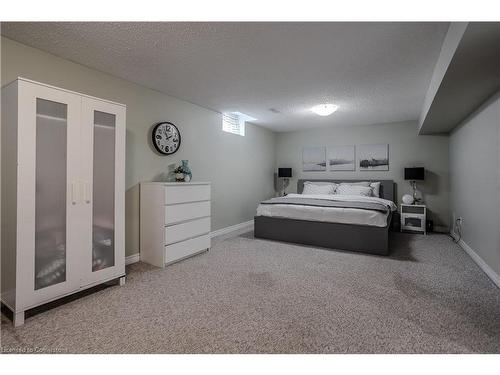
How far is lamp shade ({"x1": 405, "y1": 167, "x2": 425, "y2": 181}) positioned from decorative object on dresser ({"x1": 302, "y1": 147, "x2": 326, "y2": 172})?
1.64 meters

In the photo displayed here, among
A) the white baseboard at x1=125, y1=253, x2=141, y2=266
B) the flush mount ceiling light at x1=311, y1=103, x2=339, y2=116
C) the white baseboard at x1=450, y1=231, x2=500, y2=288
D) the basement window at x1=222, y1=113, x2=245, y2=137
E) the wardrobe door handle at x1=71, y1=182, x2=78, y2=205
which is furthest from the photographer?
the basement window at x1=222, y1=113, x2=245, y2=137

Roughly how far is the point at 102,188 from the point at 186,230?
3.73 feet

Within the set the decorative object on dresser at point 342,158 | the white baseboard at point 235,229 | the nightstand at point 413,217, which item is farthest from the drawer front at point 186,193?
the nightstand at point 413,217

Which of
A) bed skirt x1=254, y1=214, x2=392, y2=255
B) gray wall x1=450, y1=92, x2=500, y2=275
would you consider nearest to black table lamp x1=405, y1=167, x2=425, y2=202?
gray wall x1=450, y1=92, x2=500, y2=275

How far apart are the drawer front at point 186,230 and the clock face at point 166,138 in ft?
3.44

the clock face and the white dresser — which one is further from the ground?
the clock face

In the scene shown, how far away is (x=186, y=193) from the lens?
10.0 feet

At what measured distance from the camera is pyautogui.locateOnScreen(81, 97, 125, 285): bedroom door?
2.10 metres

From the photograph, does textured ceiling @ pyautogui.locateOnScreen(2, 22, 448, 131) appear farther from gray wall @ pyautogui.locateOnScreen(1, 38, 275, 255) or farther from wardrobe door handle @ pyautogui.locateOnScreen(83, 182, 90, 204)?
wardrobe door handle @ pyautogui.locateOnScreen(83, 182, 90, 204)

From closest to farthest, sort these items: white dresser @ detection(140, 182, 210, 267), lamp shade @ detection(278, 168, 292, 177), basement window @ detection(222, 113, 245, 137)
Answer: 1. white dresser @ detection(140, 182, 210, 267)
2. basement window @ detection(222, 113, 245, 137)
3. lamp shade @ detection(278, 168, 292, 177)

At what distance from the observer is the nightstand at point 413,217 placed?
4445 millimetres

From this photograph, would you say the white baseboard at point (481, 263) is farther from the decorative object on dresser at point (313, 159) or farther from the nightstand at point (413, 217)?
the decorative object on dresser at point (313, 159)
